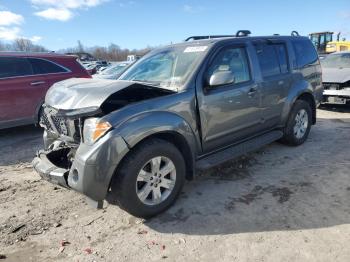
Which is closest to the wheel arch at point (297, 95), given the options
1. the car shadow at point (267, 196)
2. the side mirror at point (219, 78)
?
the car shadow at point (267, 196)

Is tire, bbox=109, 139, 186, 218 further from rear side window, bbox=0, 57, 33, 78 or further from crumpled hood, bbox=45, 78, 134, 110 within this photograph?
rear side window, bbox=0, 57, 33, 78

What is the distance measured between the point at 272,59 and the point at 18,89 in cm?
527

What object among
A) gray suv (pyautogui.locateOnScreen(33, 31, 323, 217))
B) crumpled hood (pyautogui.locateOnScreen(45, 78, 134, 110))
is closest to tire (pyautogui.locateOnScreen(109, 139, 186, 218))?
gray suv (pyautogui.locateOnScreen(33, 31, 323, 217))

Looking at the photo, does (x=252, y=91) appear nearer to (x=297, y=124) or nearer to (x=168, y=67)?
(x=168, y=67)

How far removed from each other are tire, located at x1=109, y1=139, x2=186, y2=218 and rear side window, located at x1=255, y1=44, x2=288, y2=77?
2149 millimetres

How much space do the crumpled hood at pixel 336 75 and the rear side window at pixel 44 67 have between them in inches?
262

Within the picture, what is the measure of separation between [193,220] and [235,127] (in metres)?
1.52

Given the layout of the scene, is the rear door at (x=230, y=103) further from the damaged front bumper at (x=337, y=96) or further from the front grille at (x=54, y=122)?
the damaged front bumper at (x=337, y=96)

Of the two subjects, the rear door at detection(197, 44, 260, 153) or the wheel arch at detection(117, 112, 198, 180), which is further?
the rear door at detection(197, 44, 260, 153)

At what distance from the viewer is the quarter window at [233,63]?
4.31 m

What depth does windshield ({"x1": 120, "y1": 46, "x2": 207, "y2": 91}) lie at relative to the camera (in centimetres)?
416

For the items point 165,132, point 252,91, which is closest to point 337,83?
point 252,91

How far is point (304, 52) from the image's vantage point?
6.03 metres

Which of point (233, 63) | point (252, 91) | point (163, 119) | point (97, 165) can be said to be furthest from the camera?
point (252, 91)
